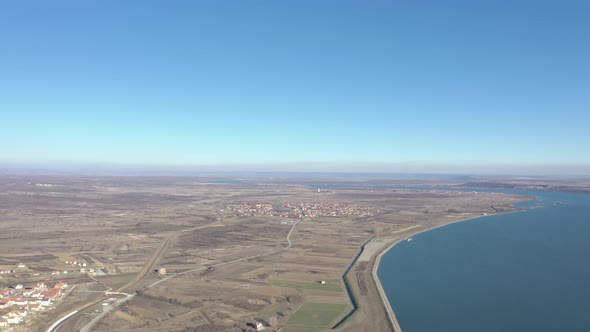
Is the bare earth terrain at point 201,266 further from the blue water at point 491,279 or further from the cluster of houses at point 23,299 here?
Result: the blue water at point 491,279

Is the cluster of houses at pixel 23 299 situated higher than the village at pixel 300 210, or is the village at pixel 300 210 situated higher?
the village at pixel 300 210

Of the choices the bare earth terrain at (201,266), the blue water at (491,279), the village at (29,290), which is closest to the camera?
the village at (29,290)

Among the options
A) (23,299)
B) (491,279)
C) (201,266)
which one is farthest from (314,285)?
(23,299)

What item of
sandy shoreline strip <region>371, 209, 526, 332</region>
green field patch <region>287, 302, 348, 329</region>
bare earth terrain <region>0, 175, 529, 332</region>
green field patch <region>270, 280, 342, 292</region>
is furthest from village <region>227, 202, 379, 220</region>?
green field patch <region>287, 302, 348, 329</region>

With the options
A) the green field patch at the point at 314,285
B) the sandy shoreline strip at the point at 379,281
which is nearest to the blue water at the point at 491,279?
the sandy shoreline strip at the point at 379,281

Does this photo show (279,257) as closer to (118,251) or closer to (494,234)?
(118,251)

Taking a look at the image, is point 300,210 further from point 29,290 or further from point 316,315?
point 29,290

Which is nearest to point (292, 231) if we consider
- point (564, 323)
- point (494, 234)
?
point (494, 234)
